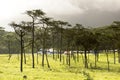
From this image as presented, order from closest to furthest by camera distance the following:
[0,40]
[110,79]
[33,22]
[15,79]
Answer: [15,79]
[110,79]
[33,22]
[0,40]

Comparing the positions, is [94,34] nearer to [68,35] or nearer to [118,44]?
[68,35]

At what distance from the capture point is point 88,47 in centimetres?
9119

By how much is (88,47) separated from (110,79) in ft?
118

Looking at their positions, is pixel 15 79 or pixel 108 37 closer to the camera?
pixel 15 79

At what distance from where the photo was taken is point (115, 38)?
350 feet

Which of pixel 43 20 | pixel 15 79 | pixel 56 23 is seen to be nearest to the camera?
pixel 15 79

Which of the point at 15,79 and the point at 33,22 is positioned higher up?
the point at 33,22

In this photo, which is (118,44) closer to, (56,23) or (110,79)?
(56,23)

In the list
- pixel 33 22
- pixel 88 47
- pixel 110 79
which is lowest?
pixel 110 79

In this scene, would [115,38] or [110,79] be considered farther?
[115,38]

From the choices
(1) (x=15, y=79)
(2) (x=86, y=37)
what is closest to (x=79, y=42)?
(2) (x=86, y=37)

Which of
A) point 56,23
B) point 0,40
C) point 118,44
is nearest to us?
point 56,23

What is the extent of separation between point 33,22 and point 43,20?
606 centimetres

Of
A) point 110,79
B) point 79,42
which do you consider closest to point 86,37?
point 79,42
